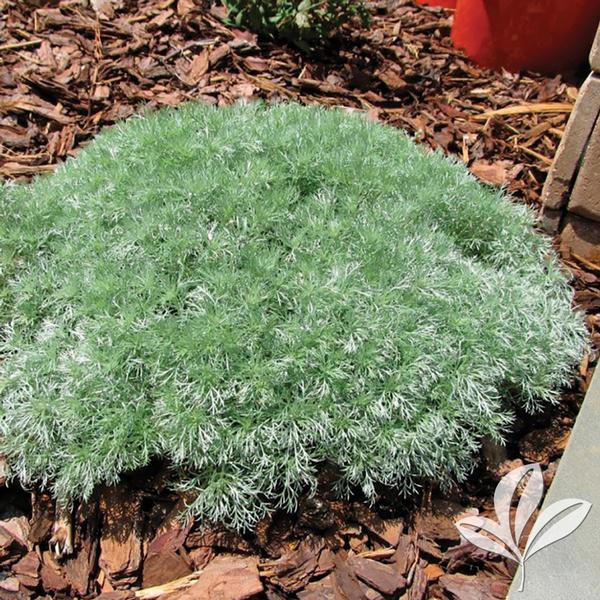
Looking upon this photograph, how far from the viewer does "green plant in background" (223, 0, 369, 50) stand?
13.1ft

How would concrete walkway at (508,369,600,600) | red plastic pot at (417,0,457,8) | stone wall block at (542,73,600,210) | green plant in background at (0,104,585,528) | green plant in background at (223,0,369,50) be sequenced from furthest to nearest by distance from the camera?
red plastic pot at (417,0,457,8)
green plant in background at (223,0,369,50)
stone wall block at (542,73,600,210)
green plant in background at (0,104,585,528)
concrete walkway at (508,369,600,600)

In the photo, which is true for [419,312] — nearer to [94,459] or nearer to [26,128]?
[94,459]

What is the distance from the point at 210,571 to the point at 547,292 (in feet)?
5.32

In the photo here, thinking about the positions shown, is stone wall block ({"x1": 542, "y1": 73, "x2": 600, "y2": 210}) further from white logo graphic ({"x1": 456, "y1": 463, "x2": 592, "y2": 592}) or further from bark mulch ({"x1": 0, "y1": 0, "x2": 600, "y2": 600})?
white logo graphic ({"x1": 456, "y1": 463, "x2": 592, "y2": 592})

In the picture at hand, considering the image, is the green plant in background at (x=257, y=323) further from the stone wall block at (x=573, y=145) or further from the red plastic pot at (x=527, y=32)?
the red plastic pot at (x=527, y=32)

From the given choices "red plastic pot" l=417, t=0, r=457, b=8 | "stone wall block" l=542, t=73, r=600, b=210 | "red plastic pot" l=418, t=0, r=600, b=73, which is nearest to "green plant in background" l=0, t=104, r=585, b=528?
"stone wall block" l=542, t=73, r=600, b=210

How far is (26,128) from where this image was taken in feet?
11.7

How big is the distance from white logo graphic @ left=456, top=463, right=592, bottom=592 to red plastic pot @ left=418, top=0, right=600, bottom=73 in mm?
2732

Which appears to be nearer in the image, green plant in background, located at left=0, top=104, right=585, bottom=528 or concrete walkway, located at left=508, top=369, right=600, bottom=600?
concrete walkway, located at left=508, top=369, right=600, bottom=600

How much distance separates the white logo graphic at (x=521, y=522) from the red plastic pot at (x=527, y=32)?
8.96 ft

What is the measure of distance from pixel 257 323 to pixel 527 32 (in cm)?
291

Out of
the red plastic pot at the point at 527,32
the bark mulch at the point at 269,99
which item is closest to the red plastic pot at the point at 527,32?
the red plastic pot at the point at 527,32

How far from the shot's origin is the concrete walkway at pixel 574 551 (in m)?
2.05

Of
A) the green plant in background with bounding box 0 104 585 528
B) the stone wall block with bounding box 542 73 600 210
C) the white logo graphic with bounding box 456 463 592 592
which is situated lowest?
the white logo graphic with bounding box 456 463 592 592
